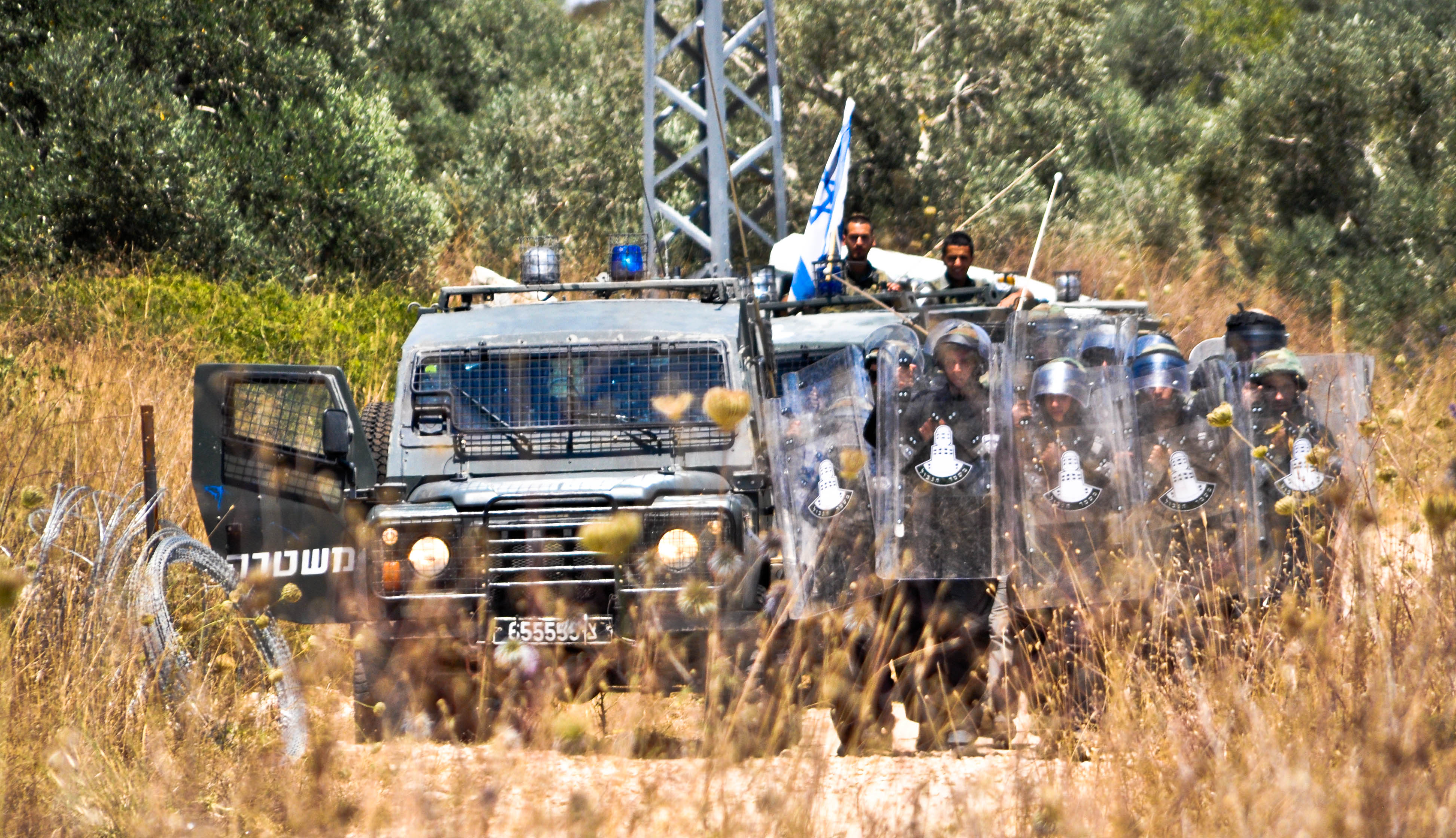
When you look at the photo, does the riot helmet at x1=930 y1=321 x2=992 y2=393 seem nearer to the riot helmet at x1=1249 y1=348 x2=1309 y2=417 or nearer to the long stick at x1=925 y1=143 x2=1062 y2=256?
the riot helmet at x1=1249 y1=348 x2=1309 y2=417

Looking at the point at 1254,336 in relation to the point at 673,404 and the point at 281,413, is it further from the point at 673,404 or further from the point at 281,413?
the point at 281,413

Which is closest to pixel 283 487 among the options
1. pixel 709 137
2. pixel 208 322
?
pixel 208 322

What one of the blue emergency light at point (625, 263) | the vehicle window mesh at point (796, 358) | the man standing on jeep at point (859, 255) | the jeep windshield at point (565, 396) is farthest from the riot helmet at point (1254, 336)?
the man standing on jeep at point (859, 255)

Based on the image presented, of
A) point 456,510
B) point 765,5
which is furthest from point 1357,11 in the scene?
point 456,510

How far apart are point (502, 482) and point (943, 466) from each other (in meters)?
1.88

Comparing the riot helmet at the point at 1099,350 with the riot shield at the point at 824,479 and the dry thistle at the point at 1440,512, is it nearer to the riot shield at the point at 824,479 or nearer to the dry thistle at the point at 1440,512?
the riot shield at the point at 824,479

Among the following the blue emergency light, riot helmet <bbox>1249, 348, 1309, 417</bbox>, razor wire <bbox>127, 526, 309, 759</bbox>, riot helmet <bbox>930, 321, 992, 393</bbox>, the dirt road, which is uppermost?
the blue emergency light

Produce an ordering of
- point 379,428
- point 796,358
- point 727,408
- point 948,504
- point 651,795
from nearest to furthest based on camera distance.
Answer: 1. point 727,408
2. point 651,795
3. point 948,504
4. point 379,428
5. point 796,358

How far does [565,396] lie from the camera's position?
21.3 ft

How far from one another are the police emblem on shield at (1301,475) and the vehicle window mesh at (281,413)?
376cm

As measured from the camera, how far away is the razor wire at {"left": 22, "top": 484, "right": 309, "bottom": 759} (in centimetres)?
459

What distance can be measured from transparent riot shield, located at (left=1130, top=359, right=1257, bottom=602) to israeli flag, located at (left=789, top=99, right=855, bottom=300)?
159 inches

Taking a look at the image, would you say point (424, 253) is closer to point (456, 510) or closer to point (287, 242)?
point (287, 242)

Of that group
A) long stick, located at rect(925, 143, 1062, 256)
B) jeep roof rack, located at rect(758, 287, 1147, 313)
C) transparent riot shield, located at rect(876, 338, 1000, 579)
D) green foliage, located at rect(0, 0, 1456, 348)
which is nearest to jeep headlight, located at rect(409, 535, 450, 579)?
transparent riot shield, located at rect(876, 338, 1000, 579)
